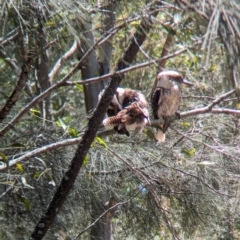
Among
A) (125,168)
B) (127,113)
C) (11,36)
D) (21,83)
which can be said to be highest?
(11,36)

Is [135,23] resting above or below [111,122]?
above

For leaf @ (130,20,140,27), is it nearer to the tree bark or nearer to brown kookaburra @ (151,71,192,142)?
the tree bark

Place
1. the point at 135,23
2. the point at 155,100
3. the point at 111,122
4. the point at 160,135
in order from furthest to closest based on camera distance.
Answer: the point at 155,100
the point at 160,135
the point at 111,122
the point at 135,23

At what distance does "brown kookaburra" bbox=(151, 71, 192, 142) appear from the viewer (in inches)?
193

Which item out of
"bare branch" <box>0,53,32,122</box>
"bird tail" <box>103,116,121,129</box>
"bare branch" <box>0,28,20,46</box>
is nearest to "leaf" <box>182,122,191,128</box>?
"bird tail" <box>103,116,121,129</box>

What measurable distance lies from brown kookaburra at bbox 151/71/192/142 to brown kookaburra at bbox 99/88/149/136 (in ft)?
0.54

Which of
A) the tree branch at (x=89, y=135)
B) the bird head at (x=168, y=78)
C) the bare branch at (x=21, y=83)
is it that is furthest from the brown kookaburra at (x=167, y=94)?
the bare branch at (x=21, y=83)

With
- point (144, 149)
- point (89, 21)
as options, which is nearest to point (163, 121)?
point (144, 149)

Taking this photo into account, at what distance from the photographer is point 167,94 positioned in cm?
513

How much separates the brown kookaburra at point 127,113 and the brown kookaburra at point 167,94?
0.17m

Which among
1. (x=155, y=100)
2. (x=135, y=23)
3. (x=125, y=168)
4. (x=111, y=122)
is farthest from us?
(x=155, y=100)

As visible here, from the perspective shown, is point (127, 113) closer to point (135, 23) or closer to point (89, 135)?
point (89, 135)

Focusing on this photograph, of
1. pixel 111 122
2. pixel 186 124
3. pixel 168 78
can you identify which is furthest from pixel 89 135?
pixel 168 78

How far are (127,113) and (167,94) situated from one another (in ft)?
2.04
